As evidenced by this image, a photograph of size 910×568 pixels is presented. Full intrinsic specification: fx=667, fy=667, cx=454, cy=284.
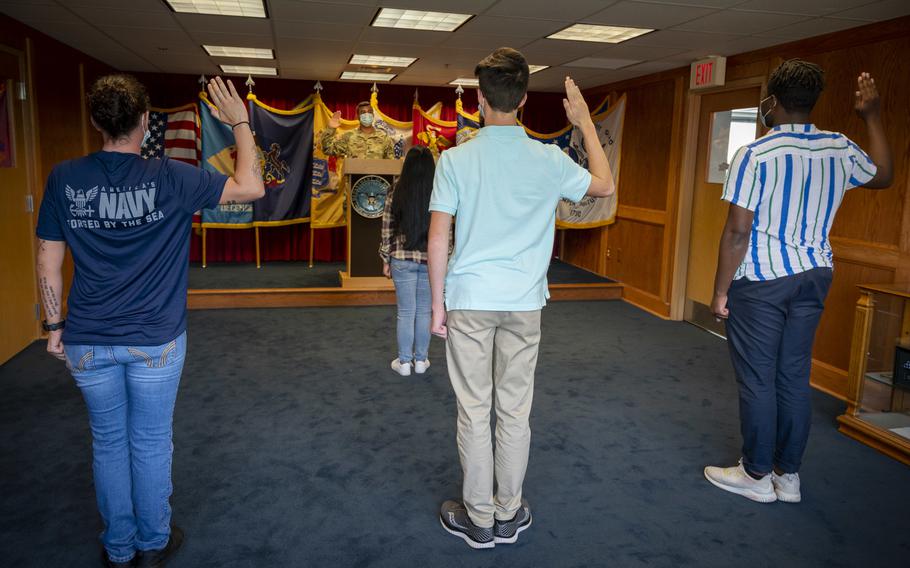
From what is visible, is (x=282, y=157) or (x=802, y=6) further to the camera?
(x=282, y=157)

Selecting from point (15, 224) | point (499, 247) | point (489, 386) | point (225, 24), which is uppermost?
point (225, 24)

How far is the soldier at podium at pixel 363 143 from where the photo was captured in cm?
630

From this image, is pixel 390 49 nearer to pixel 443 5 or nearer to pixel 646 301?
pixel 443 5

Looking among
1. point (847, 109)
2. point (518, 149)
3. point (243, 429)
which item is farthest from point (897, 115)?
point (243, 429)

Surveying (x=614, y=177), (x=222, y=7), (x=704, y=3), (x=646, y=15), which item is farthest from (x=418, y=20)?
(x=614, y=177)

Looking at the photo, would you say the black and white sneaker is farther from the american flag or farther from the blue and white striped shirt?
the american flag

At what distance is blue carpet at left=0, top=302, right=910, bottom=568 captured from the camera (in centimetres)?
233

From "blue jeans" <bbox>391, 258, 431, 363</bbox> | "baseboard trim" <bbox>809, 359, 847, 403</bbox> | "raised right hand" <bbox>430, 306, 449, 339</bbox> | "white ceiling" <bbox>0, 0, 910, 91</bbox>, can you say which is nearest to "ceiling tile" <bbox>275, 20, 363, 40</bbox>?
"white ceiling" <bbox>0, 0, 910, 91</bbox>

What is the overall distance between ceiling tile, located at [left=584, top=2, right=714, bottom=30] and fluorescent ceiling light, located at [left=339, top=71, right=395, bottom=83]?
136 inches

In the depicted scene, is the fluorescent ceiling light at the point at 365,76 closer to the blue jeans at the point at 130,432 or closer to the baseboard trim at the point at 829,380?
the baseboard trim at the point at 829,380

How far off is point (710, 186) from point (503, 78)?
4.32 meters

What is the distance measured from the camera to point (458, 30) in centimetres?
478

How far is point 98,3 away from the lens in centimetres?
408

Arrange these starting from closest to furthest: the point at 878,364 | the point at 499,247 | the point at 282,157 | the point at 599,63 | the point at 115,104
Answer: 1. the point at 115,104
2. the point at 499,247
3. the point at 878,364
4. the point at 599,63
5. the point at 282,157
